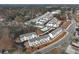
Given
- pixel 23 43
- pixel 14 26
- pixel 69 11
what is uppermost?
pixel 69 11

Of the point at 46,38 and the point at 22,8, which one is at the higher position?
the point at 22,8

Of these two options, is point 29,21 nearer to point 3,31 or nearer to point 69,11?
point 3,31

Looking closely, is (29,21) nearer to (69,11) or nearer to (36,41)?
(36,41)

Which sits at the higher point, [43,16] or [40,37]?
[43,16]

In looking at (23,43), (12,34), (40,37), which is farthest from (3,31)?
(40,37)

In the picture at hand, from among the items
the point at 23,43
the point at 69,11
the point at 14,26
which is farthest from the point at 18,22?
the point at 69,11

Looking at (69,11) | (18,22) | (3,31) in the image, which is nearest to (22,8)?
(18,22)
